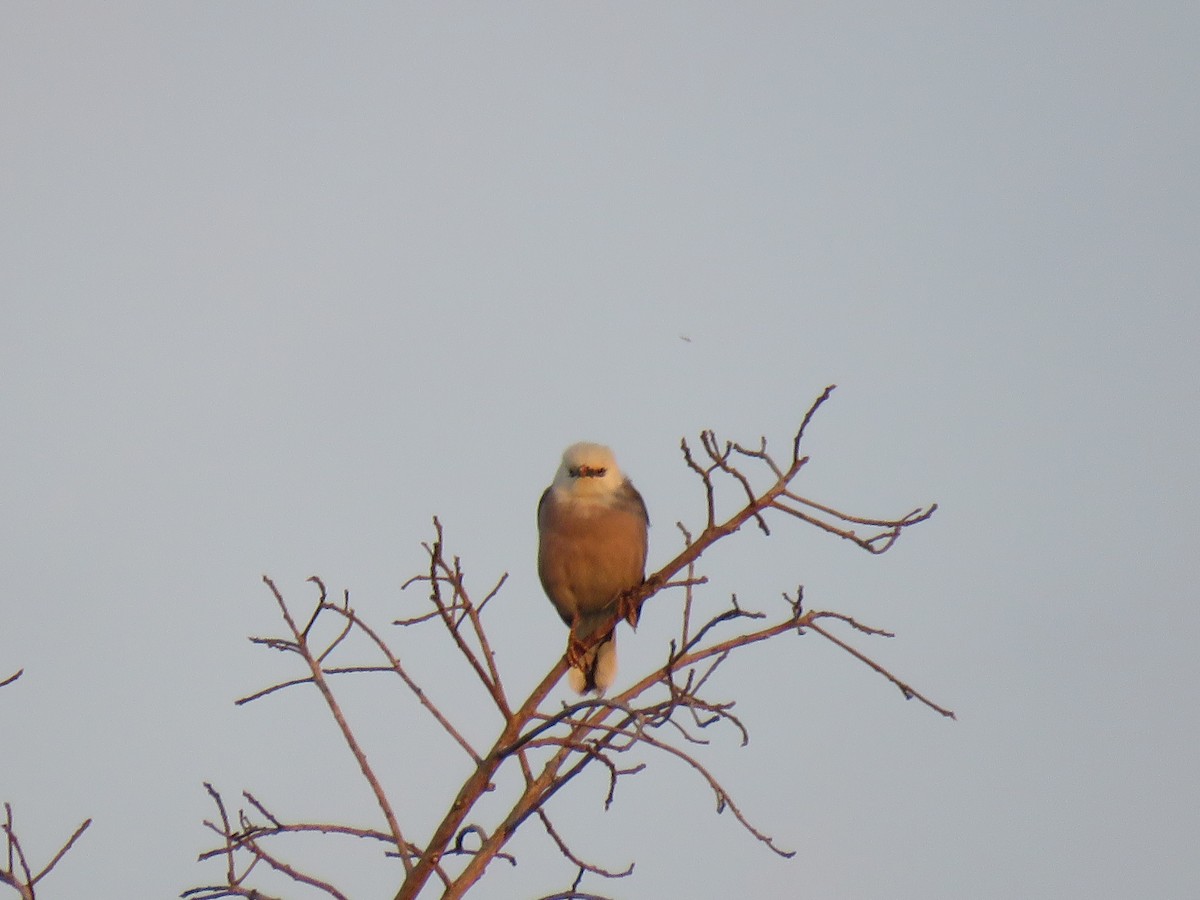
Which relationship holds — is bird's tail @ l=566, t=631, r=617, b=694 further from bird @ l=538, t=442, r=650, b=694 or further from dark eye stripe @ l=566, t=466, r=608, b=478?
dark eye stripe @ l=566, t=466, r=608, b=478

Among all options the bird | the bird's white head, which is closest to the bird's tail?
the bird

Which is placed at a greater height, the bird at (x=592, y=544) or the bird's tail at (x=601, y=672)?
the bird at (x=592, y=544)

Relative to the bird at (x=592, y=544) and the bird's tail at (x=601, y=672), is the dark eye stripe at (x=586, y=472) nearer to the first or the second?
the bird at (x=592, y=544)

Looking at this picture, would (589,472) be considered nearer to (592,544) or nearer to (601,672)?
(592,544)

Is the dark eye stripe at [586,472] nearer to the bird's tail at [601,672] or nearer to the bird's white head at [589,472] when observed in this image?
the bird's white head at [589,472]

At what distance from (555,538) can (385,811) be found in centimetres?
360

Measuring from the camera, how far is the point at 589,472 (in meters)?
6.83

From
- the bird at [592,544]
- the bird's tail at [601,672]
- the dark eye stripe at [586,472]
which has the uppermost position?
the dark eye stripe at [586,472]

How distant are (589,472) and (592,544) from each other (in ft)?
1.37

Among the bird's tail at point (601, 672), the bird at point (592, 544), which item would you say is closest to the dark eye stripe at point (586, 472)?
the bird at point (592, 544)

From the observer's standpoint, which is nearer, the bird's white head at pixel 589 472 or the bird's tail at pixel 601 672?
the bird's tail at pixel 601 672

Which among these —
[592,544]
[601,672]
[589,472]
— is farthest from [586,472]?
[601,672]

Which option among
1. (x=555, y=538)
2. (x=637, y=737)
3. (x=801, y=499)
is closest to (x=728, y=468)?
(x=801, y=499)

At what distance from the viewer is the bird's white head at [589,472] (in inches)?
269
